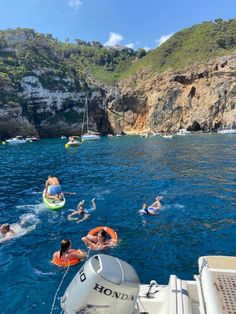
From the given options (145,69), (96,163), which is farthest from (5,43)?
(96,163)

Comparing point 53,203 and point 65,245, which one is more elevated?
point 65,245

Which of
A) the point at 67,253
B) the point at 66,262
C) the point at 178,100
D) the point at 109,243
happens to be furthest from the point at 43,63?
the point at 66,262

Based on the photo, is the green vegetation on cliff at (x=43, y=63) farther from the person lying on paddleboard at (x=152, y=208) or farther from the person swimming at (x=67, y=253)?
the person swimming at (x=67, y=253)

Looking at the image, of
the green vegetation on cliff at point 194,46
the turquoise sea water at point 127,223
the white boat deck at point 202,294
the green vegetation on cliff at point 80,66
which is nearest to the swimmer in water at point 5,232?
the turquoise sea water at point 127,223

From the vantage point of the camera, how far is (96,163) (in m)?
44.1

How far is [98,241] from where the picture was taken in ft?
47.9

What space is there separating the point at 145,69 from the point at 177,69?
17.9 metres

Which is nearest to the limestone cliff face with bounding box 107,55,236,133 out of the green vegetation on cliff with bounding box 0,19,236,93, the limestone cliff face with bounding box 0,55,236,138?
the limestone cliff face with bounding box 0,55,236,138

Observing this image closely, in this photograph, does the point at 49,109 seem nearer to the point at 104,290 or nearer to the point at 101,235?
the point at 101,235

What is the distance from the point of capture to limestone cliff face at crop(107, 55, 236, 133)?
106938 mm

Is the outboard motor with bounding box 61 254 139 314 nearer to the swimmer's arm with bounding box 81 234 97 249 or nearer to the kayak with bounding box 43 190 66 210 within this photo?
the swimmer's arm with bounding box 81 234 97 249

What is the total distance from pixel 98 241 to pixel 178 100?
4222 inches

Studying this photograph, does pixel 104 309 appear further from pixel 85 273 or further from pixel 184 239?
pixel 184 239

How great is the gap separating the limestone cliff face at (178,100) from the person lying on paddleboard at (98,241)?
9701cm
